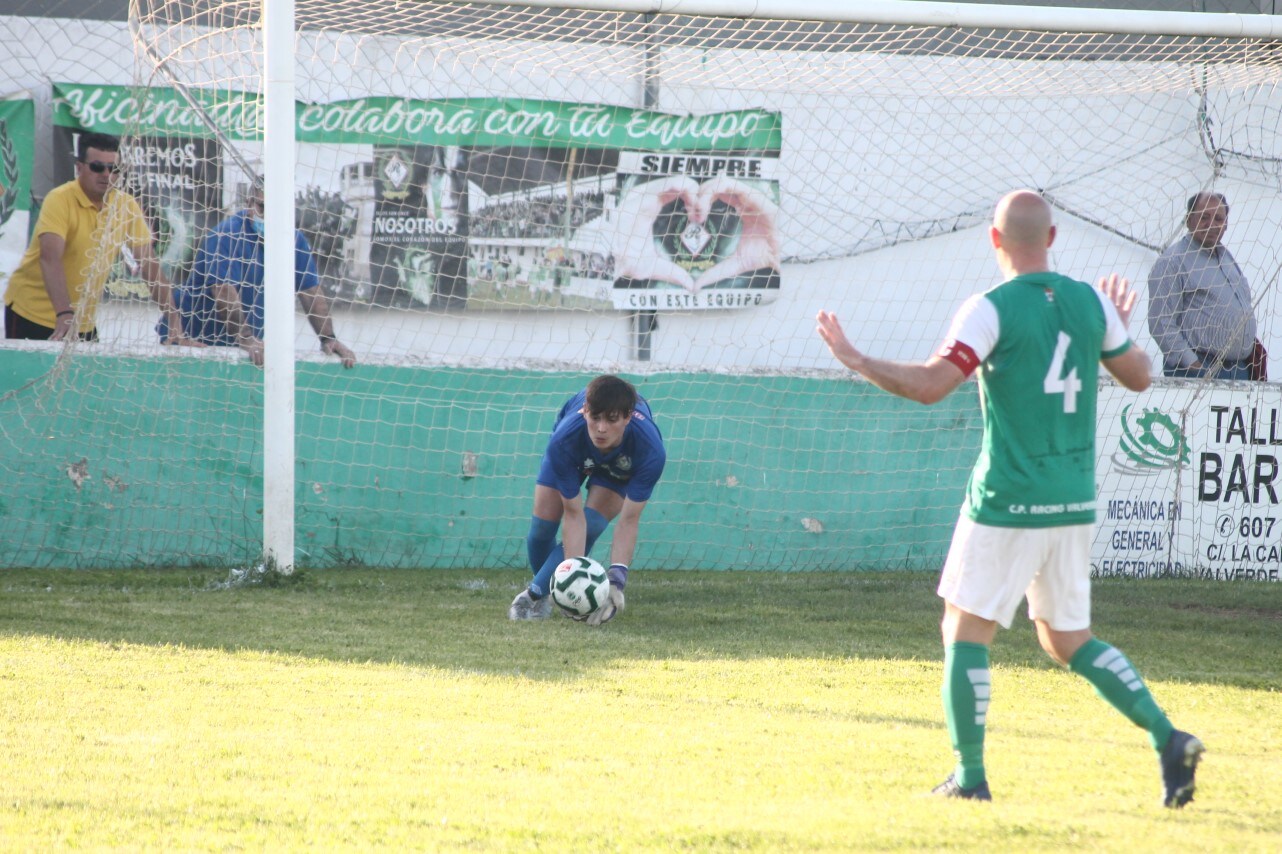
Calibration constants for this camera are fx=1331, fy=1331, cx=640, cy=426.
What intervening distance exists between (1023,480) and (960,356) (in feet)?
1.22

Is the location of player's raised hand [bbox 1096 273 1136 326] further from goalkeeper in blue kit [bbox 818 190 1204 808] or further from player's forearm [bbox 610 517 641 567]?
player's forearm [bbox 610 517 641 567]

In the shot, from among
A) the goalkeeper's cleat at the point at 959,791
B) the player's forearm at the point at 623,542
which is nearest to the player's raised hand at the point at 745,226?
the player's forearm at the point at 623,542

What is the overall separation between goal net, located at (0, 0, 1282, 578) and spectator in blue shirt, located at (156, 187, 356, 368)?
79 mm

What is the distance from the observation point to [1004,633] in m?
6.47

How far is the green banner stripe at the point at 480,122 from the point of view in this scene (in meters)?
9.98

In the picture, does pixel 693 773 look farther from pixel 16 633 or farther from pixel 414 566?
pixel 414 566

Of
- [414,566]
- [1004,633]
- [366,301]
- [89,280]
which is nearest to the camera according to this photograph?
[1004,633]

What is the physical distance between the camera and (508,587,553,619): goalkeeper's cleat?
6570 mm

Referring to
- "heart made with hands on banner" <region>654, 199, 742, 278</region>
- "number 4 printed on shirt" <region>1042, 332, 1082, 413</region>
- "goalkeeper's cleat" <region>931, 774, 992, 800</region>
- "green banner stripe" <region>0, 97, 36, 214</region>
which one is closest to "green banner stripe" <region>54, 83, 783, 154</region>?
"green banner stripe" <region>0, 97, 36, 214</region>

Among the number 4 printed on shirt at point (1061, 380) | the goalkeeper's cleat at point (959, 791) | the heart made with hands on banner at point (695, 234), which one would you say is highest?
the heart made with hands on banner at point (695, 234)

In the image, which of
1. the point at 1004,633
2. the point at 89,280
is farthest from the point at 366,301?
the point at 1004,633

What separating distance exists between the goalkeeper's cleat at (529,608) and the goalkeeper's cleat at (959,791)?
336 centimetres

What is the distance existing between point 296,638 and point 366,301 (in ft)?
A: 17.2

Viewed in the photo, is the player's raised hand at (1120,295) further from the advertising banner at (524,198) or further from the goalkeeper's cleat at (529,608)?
the advertising banner at (524,198)
